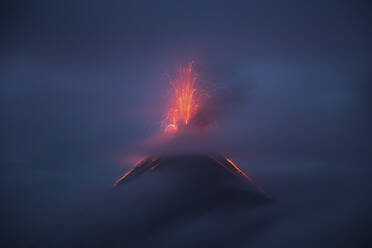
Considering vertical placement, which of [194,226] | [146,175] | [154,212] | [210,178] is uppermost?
[146,175]

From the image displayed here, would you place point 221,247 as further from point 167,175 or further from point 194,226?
point 167,175

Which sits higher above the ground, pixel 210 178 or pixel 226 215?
pixel 210 178

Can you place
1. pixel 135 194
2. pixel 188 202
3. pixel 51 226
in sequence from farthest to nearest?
pixel 51 226
pixel 135 194
pixel 188 202

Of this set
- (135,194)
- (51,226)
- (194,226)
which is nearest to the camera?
(194,226)

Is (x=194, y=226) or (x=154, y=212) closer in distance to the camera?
(x=194, y=226)

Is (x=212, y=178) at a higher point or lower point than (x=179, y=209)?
higher

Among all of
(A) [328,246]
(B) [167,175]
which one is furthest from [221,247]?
(A) [328,246]

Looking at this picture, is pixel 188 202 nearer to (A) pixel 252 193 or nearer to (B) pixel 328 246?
(A) pixel 252 193

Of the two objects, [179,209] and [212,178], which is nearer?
[212,178]
